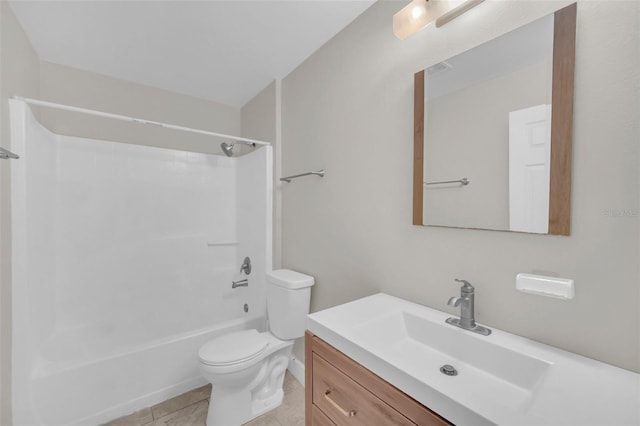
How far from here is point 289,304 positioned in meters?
1.72

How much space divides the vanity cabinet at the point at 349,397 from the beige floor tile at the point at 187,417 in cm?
99

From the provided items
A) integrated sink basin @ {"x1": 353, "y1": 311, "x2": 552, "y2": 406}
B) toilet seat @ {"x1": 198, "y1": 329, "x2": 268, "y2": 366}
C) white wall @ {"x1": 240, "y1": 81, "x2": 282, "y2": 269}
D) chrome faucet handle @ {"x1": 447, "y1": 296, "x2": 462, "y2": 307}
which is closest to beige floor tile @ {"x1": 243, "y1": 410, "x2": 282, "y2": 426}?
toilet seat @ {"x1": 198, "y1": 329, "x2": 268, "y2": 366}

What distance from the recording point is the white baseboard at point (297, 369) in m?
1.95

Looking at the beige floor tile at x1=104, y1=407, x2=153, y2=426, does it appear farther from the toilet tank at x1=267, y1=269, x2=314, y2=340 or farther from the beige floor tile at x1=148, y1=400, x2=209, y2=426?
the toilet tank at x1=267, y1=269, x2=314, y2=340

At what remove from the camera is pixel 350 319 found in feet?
3.43

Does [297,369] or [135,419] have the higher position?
[297,369]

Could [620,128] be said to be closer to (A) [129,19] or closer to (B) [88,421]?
(A) [129,19]

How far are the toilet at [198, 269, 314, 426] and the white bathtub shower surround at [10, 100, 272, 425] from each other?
0.42 metres

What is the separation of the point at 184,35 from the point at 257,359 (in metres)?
2.02

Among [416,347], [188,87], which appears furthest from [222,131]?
[416,347]

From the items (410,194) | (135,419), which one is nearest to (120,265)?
(135,419)

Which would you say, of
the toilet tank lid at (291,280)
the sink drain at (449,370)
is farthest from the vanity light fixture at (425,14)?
the toilet tank lid at (291,280)

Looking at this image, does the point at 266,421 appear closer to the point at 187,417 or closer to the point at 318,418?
the point at 187,417

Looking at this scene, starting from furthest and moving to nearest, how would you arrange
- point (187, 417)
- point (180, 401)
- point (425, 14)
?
point (180, 401), point (187, 417), point (425, 14)
